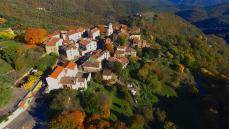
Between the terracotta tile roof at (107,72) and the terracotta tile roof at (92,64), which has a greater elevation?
the terracotta tile roof at (92,64)

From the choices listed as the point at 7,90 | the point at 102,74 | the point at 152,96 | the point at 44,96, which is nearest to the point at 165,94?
the point at 152,96

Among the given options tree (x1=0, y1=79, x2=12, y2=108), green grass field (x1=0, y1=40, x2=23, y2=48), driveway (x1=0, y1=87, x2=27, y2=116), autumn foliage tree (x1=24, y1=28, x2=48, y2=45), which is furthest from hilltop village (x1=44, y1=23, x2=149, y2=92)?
tree (x1=0, y1=79, x2=12, y2=108)

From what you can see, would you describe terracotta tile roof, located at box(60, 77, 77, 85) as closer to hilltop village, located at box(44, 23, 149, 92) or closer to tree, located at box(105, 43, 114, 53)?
hilltop village, located at box(44, 23, 149, 92)

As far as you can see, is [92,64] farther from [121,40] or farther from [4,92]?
[4,92]

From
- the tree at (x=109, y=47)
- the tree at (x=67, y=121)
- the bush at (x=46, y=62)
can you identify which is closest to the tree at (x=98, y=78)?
the bush at (x=46, y=62)

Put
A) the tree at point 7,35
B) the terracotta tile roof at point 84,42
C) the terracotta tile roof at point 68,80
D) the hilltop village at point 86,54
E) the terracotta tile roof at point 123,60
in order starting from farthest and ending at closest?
the terracotta tile roof at point 84,42
the tree at point 7,35
the terracotta tile roof at point 123,60
the hilltop village at point 86,54
the terracotta tile roof at point 68,80

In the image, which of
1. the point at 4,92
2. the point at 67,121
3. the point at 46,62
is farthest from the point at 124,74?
the point at 4,92

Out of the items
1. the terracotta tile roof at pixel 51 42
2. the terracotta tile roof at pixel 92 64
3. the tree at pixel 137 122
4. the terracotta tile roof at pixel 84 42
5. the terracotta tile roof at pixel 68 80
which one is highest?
the terracotta tile roof at pixel 51 42

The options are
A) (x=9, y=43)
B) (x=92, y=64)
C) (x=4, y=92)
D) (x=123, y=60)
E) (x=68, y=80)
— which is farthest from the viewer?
(x=123, y=60)

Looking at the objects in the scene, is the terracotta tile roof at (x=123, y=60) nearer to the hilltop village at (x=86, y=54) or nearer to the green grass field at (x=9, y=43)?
the hilltop village at (x=86, y=54)
